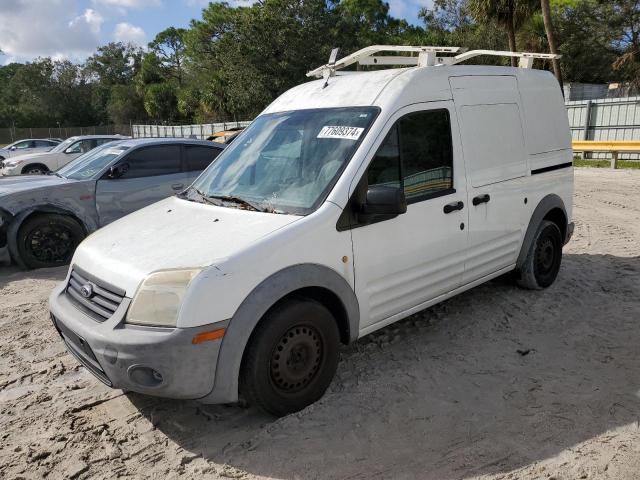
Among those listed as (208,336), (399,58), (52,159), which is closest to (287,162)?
(208,336)

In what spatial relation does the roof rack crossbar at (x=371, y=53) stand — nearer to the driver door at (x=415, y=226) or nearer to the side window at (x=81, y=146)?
the driver door at (x=415, y=226)

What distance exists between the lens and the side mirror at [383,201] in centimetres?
322

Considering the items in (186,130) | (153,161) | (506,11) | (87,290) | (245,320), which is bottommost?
(245,320)

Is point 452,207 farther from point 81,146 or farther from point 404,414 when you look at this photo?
A: point 81,146

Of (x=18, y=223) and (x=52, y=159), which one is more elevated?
(x=52, y=159)

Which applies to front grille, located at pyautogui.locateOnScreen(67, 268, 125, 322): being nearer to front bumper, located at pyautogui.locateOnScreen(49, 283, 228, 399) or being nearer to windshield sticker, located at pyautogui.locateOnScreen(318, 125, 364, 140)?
front bumper, located at pyautogui.locateOnScreen(49, 283, 228, 399)

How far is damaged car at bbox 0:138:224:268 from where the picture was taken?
6.67 m

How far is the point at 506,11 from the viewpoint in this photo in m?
21.0

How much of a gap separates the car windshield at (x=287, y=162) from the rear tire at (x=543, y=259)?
98.1 inches

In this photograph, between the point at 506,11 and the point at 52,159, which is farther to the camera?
the point at 506,11

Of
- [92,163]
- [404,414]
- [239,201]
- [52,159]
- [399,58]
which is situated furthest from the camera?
[52,159]

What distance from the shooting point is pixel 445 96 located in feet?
13.2

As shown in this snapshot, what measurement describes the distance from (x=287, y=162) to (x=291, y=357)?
134 cm

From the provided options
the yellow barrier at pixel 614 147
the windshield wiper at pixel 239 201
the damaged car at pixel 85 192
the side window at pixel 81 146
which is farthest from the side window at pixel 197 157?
the yellow barrier at pixel 614 147
